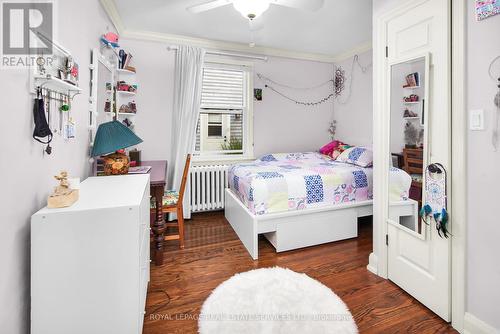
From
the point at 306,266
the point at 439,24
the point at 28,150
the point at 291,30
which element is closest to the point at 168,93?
the point at 291,30

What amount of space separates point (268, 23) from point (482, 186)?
Result: 274 centimetres

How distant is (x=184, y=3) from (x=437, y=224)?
2.94 metres

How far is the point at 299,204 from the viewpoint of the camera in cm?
262

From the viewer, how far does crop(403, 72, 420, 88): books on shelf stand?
5.88ft

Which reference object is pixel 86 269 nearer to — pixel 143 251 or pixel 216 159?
pixel 143 251

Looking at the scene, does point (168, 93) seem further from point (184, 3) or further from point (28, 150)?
point (28, 150)

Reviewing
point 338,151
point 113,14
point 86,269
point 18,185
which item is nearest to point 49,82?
point 18,185

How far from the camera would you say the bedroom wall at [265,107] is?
352 cm

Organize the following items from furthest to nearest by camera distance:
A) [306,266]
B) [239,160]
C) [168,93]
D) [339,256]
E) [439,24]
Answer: [239,160], [168,93], [339,256], [306,266], [439,24]

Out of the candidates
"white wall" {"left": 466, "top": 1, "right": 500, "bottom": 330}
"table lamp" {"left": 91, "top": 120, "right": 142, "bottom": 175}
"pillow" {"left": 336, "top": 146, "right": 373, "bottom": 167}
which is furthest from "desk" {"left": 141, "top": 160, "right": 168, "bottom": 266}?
"pillow" {"left": 336, "top": 146, "right": 373, "bottom": 167}

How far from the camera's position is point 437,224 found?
166 cm

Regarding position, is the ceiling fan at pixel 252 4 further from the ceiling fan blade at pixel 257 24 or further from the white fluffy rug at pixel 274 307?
the white fluffy rug at pixel 274 307

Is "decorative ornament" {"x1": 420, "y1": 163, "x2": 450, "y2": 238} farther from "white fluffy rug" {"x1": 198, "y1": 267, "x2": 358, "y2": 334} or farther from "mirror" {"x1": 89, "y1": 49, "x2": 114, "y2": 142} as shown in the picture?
"mirror" {"x1": 89, "y1": 49, "x2": 114, "y2": 142}

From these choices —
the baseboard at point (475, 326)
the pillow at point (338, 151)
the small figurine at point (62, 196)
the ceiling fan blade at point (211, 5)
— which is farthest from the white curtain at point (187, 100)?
the baseboard at point (475, 326)
